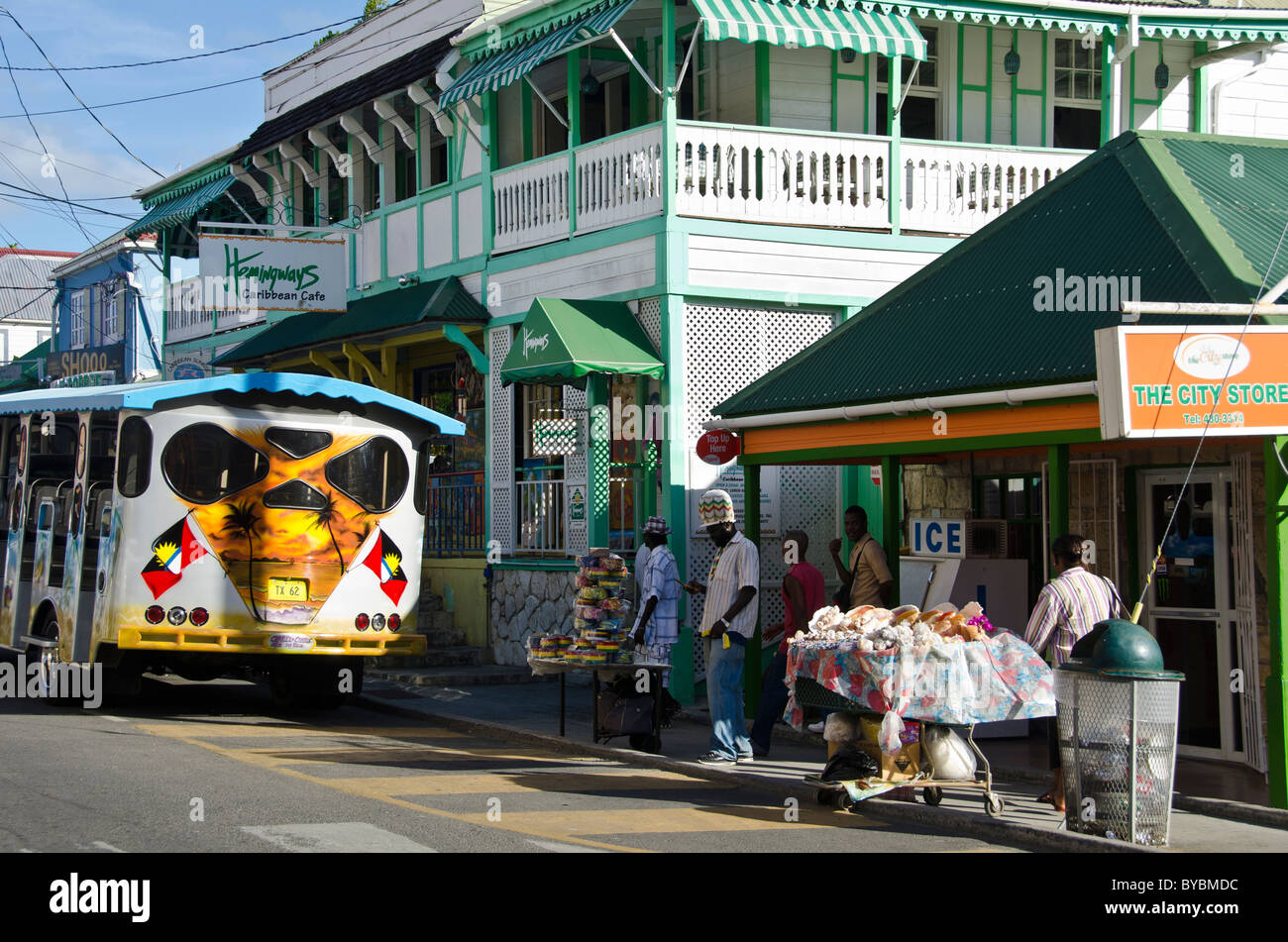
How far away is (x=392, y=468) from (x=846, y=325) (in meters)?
4.75

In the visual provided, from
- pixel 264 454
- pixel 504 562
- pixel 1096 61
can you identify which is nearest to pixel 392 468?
pixel 264 454

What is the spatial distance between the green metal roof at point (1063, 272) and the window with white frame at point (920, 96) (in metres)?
5.81

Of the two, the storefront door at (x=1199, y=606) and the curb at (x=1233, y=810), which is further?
the storefront door at (x=1199, y=606)

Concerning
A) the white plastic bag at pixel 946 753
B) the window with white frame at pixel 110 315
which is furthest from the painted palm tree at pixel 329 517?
the window with white frame at pixel 110 315

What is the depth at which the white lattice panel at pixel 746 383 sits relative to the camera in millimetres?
16188

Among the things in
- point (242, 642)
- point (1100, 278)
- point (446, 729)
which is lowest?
point (446, 729)

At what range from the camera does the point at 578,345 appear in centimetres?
1567

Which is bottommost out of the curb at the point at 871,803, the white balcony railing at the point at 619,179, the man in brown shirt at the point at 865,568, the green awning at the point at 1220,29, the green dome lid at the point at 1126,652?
the curb at the point at 871,803

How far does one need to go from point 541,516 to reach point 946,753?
30.9 feet

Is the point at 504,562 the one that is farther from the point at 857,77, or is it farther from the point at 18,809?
the point at 18,809

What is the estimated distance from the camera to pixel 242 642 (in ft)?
45.2

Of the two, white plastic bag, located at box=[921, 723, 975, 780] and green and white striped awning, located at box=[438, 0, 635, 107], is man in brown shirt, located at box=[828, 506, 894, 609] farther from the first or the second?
green and white striped awning, located at box=[438, 0, 635, 107]

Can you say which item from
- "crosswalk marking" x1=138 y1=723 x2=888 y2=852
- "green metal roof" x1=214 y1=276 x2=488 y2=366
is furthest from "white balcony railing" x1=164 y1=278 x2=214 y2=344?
"crosswalk marking" x1=138 y1=723 x2=888 y2=852

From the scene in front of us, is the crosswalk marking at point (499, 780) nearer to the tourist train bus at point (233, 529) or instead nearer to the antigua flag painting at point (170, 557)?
the tourist train bus at point (233, 529)
